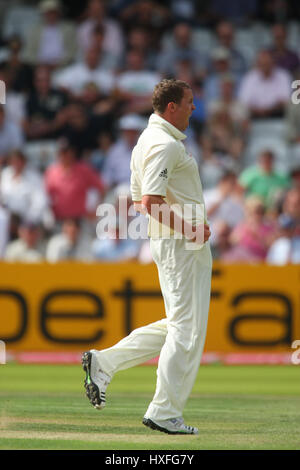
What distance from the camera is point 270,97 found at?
649 inches

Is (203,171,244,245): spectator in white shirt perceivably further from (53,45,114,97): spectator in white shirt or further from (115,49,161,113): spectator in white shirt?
(53,45,114,97): spectator in white shirt

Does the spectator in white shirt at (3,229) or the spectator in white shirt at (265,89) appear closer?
the spectator in white shirt at (3,229)

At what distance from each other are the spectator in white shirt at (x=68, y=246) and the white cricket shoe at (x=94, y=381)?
→ 7.24 meters

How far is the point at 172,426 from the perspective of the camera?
6258mm

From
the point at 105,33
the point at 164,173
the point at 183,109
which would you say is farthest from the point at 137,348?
the point at 105,33

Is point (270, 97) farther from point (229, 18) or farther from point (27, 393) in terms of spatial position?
point (27, 393)

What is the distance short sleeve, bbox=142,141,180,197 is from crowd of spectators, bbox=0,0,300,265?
7.26 metres

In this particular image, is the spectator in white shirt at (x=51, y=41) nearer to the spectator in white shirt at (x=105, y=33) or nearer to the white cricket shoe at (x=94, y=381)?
the spectator in white shirt at (x=105, y=33)

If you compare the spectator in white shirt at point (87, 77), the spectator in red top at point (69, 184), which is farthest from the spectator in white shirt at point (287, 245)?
the spectator in white shirt at point (87, 77)

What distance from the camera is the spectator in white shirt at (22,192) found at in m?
14.5

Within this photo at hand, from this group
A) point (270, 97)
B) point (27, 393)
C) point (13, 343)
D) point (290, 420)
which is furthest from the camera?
point (270, 97)

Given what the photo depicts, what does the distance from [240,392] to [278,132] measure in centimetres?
783
